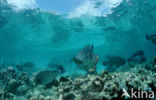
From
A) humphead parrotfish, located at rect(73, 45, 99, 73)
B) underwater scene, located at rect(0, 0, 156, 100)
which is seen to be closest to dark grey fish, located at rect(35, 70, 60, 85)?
underwater scene, located at rect(0, 0, 156, 100)

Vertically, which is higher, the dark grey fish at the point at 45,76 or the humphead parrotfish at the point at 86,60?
the humphead parrotfish at the point at 86,60

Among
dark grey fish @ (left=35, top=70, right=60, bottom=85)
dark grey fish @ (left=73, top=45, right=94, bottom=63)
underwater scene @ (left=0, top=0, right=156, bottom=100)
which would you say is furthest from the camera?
dark grey fish @ (left=35, top=70, right=60, bottom=85)

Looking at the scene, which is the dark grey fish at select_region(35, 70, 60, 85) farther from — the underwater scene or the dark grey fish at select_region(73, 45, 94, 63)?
the dark grey fish at select_region(73, 45, 94, 63)

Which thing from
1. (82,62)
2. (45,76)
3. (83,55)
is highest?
(83,55)

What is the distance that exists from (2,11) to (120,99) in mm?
20797

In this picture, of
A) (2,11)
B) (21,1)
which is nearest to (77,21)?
(21,1)

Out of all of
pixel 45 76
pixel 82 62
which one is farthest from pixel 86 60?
pixel 45 76

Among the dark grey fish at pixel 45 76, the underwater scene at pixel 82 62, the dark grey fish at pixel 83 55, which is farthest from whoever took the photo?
the dark grey fish at pixel 45 76

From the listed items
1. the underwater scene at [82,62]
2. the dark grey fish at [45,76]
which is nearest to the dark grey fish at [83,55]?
the underwater scene at [82,62]

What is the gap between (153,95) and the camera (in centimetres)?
307

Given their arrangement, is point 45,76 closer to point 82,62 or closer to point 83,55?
point 82,62

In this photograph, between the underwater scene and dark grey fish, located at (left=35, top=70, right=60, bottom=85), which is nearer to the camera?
the underwater scene

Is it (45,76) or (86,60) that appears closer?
(86,60)

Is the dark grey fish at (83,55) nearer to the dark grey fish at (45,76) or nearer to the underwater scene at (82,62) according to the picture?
the underwater scene at (82,62)
